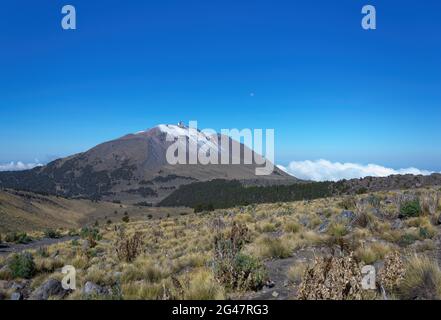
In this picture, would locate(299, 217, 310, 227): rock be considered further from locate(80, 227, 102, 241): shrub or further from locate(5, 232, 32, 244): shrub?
locate(5, 232, 32, 244): shrub

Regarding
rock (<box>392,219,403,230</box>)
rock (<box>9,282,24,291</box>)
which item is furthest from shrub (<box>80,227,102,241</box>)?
rock (<box>392,219,403,230</box>)

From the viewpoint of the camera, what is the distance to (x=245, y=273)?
348 inches

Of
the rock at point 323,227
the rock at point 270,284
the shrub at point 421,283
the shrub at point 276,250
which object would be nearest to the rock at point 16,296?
the rock at point 270,284

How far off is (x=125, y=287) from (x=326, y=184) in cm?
11554

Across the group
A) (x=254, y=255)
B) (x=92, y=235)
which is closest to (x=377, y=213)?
(x=254, y=255)

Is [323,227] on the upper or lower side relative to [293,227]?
upper

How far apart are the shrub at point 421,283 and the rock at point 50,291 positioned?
23.7 feet

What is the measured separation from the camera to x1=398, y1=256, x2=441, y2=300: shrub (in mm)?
6953

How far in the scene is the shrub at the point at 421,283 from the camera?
6.95 m

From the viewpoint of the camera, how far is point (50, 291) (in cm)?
923

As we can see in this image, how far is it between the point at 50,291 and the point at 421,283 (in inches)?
308

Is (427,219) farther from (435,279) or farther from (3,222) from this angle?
(3,222)

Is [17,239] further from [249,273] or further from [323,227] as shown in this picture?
[249,273]
